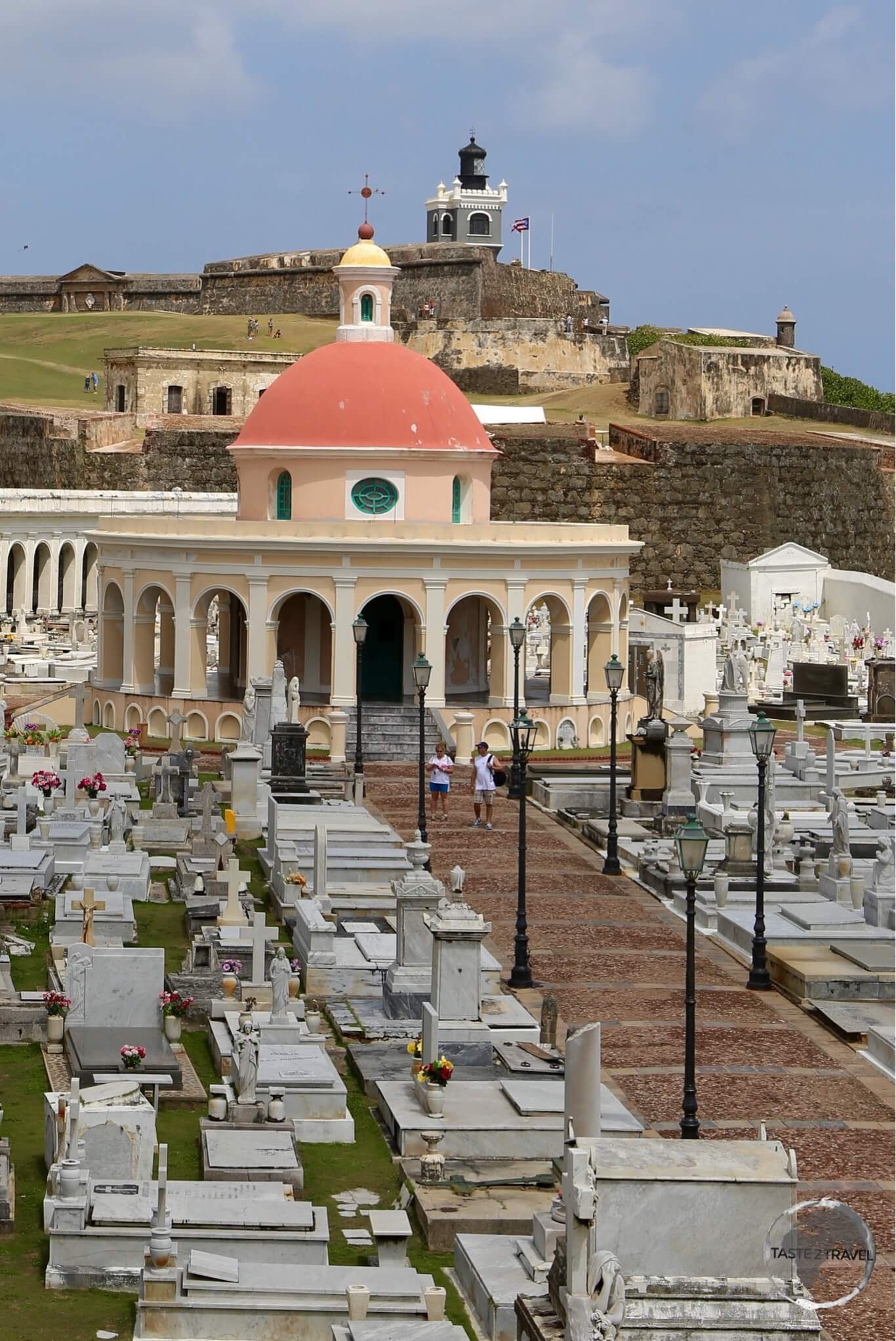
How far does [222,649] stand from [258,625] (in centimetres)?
468

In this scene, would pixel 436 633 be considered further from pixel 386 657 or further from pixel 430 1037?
pixel 430 1037

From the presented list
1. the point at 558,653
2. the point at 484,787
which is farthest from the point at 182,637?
the point at 484,787

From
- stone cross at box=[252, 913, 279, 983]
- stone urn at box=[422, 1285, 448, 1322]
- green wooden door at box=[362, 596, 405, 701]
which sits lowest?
stone urn at box=[422, 1285, 448, 1322]

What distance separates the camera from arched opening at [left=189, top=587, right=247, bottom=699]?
38.2 meters

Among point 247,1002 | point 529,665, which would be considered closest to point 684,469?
point 529,665

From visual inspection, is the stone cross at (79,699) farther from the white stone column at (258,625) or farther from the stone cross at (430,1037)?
the stone cross at (430,1037)

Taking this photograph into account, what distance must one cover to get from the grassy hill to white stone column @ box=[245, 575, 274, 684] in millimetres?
42209

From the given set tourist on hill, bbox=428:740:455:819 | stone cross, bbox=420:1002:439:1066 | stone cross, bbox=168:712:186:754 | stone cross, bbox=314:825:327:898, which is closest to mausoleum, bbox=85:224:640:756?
stone cross, bbox=168:712:186:754

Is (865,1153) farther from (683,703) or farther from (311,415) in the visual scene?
(683,703)

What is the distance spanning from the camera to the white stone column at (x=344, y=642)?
37.2 meters

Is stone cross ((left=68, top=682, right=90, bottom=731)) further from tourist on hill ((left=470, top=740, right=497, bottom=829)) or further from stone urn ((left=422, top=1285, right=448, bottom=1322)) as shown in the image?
stone urn ((left=422, top=1285, right=448, bottom=1322))

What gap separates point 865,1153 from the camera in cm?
1555

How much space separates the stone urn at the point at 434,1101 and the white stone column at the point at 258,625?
22.1 m

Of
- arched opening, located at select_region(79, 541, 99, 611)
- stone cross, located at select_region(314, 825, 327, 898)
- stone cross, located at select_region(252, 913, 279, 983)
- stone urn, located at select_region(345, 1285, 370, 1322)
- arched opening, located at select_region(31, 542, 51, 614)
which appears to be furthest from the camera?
arched opening, located at select_region(79, 541, 99, 611)
